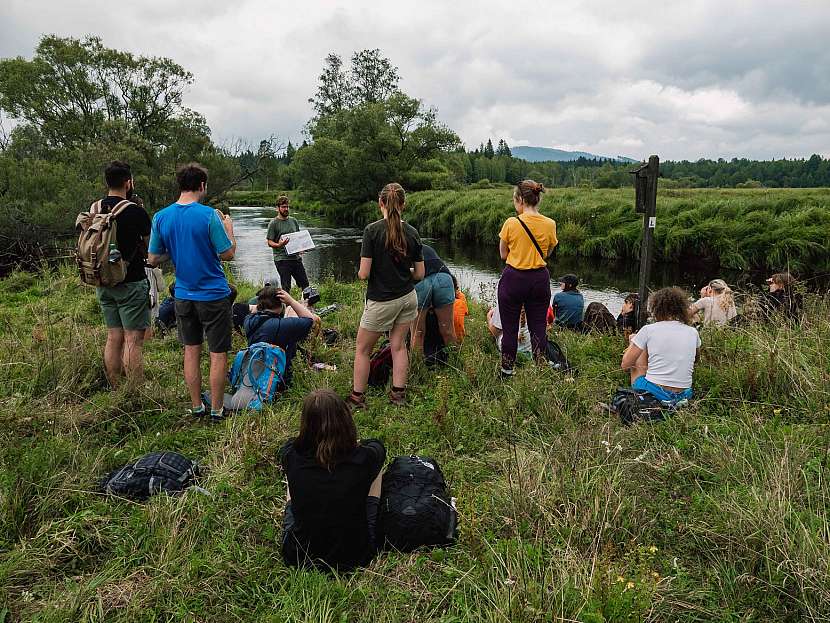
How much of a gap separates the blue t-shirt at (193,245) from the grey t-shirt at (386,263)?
3.48 ft

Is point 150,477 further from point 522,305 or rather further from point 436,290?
point 522,305

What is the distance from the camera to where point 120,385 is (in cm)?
424

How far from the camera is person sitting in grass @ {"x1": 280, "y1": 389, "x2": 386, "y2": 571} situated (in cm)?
250

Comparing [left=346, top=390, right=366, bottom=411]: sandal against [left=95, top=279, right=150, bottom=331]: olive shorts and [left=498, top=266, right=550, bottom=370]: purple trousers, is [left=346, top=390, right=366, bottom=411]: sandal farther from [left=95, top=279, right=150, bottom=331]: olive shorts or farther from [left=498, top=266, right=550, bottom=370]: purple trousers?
[left=95, top=279, right=150, bottom=331]: olive shorts

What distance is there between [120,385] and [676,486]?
4062 millimetres

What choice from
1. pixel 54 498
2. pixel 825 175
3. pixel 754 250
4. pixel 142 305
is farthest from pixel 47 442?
pixel 825 175

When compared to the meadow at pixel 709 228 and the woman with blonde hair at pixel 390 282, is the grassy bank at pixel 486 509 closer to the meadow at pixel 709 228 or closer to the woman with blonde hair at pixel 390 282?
the woman with blonde hair at pixel 390 282

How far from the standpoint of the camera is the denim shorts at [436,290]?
16.5 ft

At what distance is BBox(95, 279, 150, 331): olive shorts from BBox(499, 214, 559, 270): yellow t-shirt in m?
2.96

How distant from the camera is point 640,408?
3801mm

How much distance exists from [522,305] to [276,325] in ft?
7.29

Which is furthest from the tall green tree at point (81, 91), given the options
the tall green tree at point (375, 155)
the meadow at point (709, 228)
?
the meadow at point (709, 228)

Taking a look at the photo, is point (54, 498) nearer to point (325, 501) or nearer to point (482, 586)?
point (325, 501)

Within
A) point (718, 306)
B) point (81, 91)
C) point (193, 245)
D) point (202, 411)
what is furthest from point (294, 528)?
point (81, 91)
